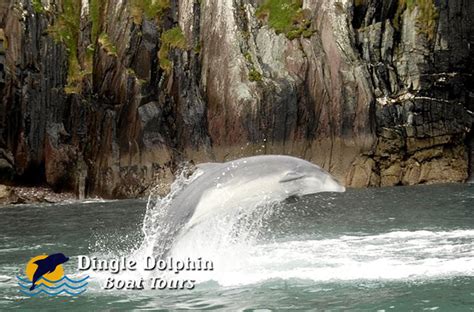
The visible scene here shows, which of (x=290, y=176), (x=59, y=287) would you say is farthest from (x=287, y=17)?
(x=59, y=287)

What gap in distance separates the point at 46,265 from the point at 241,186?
647cm

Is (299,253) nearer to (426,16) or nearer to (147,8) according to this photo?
(426,16)

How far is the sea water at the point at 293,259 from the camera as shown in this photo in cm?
1268

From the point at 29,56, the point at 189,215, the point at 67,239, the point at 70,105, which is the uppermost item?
the point at 29,56

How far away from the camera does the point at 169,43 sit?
59.8 m

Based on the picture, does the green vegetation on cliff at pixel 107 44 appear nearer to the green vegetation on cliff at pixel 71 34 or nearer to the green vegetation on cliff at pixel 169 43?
the green vegetation on cliff at pixel 71 34

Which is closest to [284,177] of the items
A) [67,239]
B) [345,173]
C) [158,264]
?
[158,264]

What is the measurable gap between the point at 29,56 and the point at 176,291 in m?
47.3

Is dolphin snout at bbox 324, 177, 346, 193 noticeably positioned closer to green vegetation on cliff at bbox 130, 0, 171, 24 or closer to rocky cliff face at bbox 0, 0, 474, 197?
rocky cliff face at bbox 0, 0, 474, 197

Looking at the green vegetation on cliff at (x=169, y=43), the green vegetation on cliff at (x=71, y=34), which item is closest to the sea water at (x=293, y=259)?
the green vegetation on cliff at (x=71, y=34)

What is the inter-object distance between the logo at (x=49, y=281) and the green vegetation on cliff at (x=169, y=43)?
1670 inches

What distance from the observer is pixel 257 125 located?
54750 mm

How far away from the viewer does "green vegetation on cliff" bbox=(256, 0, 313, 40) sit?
5928 centimetres

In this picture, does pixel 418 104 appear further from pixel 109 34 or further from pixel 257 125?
pixel 109 34
